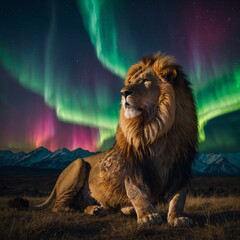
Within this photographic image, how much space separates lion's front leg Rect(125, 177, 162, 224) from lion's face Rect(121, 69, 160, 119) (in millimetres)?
1050

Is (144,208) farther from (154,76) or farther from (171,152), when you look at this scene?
(154,76)

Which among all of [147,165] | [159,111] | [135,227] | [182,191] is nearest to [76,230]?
[135,227]

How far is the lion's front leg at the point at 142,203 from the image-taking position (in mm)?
4414

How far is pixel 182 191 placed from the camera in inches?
193

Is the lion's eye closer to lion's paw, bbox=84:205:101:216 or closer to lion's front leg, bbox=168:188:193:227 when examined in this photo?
lion's front leg, bbox=168:188:193:227

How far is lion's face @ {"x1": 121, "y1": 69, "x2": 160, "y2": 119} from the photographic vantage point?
4.96 m

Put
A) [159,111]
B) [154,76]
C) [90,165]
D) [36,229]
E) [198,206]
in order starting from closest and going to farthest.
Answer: [36,229] < [159,111] < [154,76] < [90,165] < [198,206]

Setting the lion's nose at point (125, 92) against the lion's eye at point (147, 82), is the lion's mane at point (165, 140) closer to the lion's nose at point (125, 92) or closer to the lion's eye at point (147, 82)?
the lion's eye at point (147, 82)

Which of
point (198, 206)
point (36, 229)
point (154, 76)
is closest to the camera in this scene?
point (36, 229)

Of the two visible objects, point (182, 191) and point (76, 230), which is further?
point (182, 191)

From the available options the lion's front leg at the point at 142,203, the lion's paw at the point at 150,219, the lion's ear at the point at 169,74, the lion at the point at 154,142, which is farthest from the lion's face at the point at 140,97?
the lion's paw at the point at 150,219

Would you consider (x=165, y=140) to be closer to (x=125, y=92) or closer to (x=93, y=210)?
(x=125, y=92)

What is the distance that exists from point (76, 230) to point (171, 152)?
1.75m

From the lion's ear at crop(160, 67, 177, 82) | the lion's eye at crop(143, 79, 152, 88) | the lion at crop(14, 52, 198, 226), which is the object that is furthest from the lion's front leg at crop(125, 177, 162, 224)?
the lion's ear at crop(160, 67, 177, 82)
